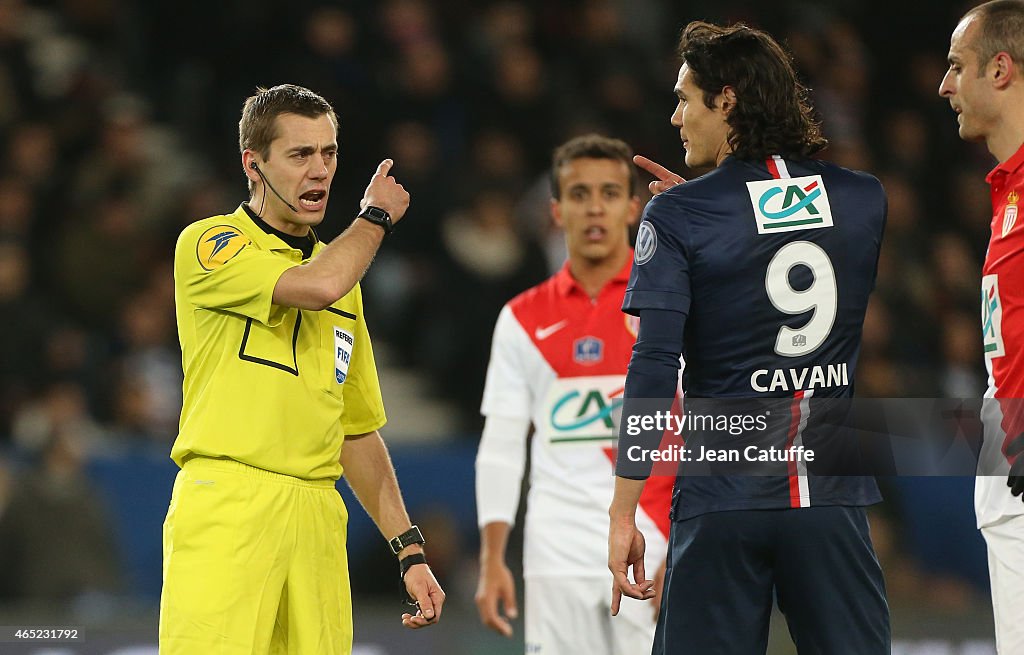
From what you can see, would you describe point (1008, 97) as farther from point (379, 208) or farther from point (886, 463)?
point (379, 208)

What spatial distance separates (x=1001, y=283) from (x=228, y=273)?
2.34 meters

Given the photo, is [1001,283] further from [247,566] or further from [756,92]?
[247,566]

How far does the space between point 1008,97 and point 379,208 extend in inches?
79.6

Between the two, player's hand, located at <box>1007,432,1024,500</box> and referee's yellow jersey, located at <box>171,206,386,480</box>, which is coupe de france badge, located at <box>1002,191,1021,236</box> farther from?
referee's yellow jersey, located at <box>171,206,386,480</box>

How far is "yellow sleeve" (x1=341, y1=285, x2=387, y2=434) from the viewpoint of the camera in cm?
434

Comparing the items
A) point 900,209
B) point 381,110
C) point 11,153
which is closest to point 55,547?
point 11,153

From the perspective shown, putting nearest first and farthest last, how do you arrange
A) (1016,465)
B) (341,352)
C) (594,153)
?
(1016,465)
(341,352)
(594,153)

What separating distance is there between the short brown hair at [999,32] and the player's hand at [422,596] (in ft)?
7.78

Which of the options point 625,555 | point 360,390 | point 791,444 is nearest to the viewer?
point 625,555

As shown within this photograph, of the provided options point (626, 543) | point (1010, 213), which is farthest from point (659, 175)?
point (626, 543)

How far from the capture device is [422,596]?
4145mm

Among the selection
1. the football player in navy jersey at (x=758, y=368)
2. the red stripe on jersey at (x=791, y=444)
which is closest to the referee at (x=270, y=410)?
the football player in navy jersey at (x=758, y=368)

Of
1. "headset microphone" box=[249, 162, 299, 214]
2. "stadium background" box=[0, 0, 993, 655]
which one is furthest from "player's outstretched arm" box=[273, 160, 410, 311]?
"stadium background" box=[0, 0, 993, 655]

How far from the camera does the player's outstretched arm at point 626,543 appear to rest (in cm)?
374
